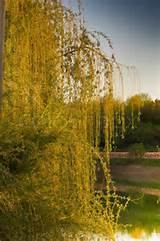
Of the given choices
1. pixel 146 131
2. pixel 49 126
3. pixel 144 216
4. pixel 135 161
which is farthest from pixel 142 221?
pixel 146 131

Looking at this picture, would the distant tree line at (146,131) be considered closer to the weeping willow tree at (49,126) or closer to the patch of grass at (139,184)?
the patch of grass at (139,184)

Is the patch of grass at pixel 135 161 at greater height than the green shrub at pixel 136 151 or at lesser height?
lesser

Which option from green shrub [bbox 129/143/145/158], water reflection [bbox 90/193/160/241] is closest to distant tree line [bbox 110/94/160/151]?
green shrub [bbox 129/143/145/158]

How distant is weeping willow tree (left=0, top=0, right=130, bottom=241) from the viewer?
4160mm

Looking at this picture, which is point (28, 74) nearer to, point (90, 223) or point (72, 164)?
point (72, 164)

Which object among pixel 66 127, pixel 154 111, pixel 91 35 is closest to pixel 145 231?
pixel 91 35

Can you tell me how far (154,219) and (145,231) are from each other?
173 centimetres

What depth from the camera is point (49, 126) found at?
167 inches

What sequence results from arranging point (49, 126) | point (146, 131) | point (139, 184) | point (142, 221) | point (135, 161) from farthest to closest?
1. point (146, 131)
2. point (135, 161)
3. point (139, 184)
4. point (142, 221)
5. point (49, 126)

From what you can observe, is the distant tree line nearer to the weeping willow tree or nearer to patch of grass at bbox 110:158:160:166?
patch of grass at bbox 110:158:160:166

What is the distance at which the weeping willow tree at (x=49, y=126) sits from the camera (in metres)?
4.16

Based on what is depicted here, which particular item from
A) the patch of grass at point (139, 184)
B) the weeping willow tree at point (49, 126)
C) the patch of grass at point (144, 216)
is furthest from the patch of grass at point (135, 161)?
the weeping willow tree at point (49, 126)

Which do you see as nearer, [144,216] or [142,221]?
[142,221]

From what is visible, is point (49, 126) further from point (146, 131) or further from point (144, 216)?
point (146, 131)
